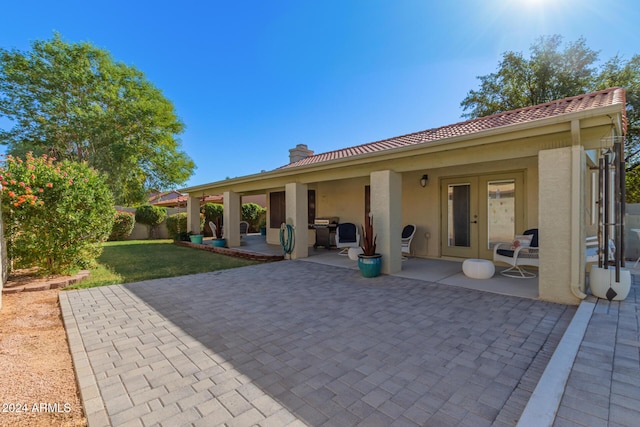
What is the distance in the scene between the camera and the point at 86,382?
8.64 feet

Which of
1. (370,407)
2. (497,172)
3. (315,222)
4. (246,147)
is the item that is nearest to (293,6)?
(315,222)

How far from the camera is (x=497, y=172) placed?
25.3 feet

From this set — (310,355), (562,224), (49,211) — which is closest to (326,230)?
(562,224)

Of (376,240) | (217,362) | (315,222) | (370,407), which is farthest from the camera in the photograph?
(315,222)

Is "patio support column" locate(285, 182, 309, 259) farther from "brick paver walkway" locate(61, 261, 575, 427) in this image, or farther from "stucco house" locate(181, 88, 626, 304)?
"brick paver walkway" locate(61, 261, 575, 427)

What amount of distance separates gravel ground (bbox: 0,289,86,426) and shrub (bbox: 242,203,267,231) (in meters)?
16.2

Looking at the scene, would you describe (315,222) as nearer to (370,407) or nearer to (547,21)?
(370,407)

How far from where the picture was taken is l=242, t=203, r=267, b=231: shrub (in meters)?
20.9

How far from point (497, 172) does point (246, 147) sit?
22500 millimetres

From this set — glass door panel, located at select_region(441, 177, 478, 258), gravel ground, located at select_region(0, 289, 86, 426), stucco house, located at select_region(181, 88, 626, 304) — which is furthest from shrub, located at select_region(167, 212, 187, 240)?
glass door panel, located at select_region(441, 177, 478, 258)

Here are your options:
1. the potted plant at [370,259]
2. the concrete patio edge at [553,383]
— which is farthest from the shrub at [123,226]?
the concrete patio edge at [553,383]

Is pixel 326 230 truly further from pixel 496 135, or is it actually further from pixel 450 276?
pixel 496 135

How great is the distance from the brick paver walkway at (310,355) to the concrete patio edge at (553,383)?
0.12 metres

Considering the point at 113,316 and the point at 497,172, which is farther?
the point at 497,172
